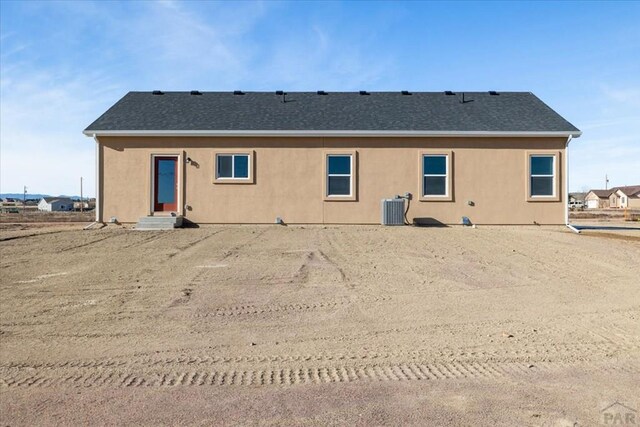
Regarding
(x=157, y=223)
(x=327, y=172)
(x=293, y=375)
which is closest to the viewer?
(x=293, y=375)

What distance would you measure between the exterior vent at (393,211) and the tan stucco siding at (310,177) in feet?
1.65

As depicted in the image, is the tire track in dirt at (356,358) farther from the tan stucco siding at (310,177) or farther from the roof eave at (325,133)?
the roof eave at (325,133)

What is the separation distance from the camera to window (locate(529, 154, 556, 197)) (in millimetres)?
16844

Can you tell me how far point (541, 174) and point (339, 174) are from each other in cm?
703

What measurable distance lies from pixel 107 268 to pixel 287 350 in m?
5.60

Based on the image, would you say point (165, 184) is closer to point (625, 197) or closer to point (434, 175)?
point (434, 175)

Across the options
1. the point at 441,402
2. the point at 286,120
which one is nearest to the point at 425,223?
the point at 286,120

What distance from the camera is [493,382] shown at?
4.12 m

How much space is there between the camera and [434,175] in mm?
16750

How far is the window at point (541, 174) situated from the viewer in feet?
55.3

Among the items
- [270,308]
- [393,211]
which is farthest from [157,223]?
[270,308]

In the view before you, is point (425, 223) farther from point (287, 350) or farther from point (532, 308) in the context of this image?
point (287, 350)

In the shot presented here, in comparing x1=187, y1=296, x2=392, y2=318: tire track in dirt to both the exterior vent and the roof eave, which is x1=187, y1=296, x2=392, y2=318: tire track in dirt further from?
the roof eave

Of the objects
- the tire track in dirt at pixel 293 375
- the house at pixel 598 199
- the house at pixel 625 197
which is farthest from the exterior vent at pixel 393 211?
the house at pixel 598 199
